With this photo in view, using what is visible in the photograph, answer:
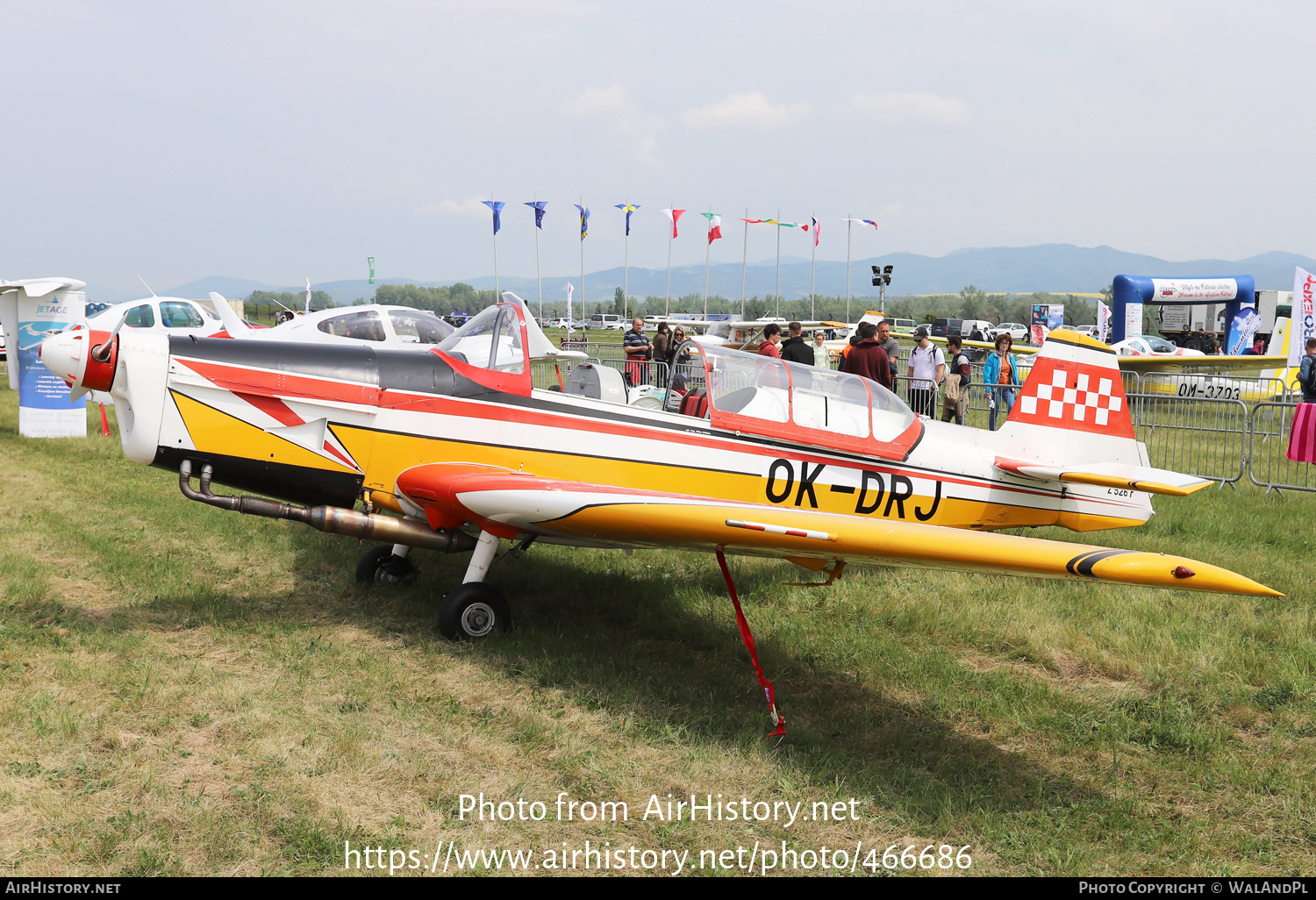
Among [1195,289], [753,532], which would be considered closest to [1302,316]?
[1195,289]

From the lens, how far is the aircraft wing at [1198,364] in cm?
2091

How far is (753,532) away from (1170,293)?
87.2ft

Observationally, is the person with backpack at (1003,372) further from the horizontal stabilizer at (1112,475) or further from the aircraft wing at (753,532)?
the aircraft wing at (753,532)

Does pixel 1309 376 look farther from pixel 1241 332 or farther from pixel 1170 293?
pixel 1241 332

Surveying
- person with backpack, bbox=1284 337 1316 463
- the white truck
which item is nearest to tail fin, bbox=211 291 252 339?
person with backpack, bbox=1284 337 1316 463

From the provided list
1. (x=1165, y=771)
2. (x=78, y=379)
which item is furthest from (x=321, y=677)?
(x=1165, y=771)

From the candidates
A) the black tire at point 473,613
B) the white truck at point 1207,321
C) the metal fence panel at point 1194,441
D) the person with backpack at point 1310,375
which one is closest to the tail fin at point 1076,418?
the black tire at point 473,613

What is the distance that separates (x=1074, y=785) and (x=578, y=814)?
2.37 meters

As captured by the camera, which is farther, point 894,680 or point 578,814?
point 894,680

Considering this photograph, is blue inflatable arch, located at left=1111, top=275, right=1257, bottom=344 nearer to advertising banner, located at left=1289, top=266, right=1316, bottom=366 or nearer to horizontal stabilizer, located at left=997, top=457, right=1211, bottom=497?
advertising banner, located at left=1289, top=266, right=1316, bottom=366

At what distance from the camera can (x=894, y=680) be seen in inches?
212

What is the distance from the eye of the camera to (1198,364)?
21594mm

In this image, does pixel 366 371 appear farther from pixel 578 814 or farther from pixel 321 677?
pixel 578 814

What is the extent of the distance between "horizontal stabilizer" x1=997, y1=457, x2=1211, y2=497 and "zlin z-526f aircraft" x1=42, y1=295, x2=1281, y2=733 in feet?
0.06
